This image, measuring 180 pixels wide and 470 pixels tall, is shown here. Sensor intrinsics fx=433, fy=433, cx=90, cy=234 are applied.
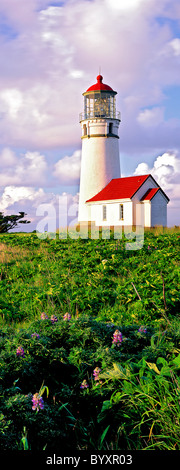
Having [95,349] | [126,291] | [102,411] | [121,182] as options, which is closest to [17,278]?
[126,291]

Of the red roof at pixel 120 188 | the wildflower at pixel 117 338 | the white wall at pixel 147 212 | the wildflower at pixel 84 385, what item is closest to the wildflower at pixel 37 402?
the wildflower at pixel 84 385

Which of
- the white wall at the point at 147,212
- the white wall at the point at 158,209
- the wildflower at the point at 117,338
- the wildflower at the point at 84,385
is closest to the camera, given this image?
the wildflower at the point at 84,385

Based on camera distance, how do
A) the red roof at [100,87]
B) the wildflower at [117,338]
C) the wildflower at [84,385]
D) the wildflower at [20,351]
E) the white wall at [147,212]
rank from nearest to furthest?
1. the wildflower at [84,385]
2. the wildflower at [20,351]
3. the wildflower at [117,338]
4. the white wall at [147,212]
5. the red roof at [100,87]

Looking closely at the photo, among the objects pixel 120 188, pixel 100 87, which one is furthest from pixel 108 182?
pixel 100 87

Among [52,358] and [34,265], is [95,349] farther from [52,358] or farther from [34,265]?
[34,265]

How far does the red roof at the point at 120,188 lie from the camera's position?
3063cm

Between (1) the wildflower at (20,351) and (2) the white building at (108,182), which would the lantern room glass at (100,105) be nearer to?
(2) the white building at (108,182)

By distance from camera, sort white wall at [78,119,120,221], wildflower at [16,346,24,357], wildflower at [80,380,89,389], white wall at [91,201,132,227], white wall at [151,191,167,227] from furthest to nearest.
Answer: white wall at [78,119,120,221], white wall at [151,191,167,227], white wall at [91,201,132,227], wildflower at [16,346,24,357], wildflower at [80,380,89,389]

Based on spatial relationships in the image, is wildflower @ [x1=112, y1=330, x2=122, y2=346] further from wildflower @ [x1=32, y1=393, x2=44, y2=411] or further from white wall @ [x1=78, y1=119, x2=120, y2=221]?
white wall @ [x1=78, y1=119, x2=120, y2=221]

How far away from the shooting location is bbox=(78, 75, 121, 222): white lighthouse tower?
3150 cm

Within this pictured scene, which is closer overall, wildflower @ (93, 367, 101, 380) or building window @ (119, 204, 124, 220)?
wildflower @ (93, 367, 101, 380)

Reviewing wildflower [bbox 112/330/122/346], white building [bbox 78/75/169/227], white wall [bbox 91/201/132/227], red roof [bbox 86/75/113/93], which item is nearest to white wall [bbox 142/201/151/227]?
white building [bbox 78/75/169/227]
